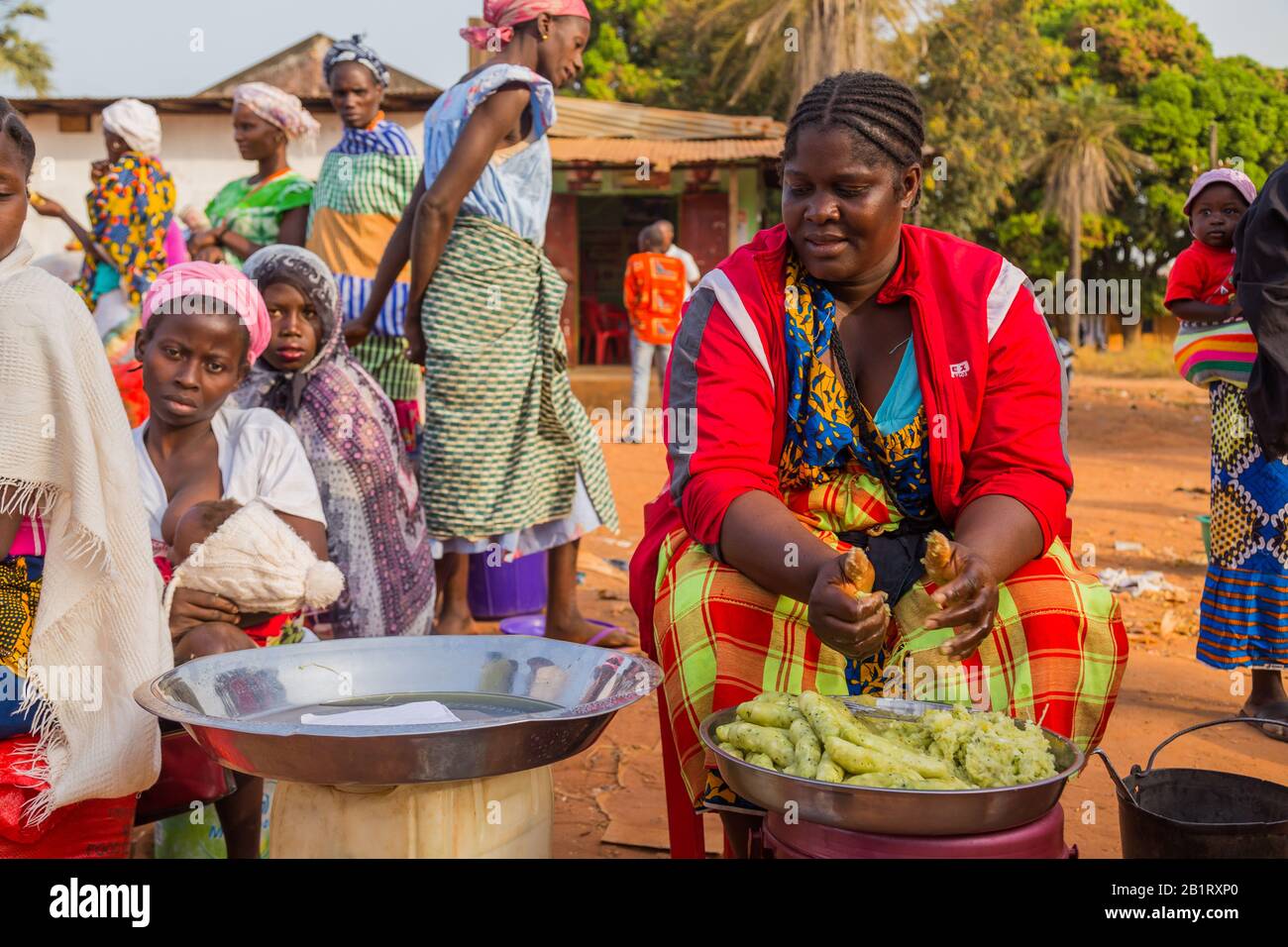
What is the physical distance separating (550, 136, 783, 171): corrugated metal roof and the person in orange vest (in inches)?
102

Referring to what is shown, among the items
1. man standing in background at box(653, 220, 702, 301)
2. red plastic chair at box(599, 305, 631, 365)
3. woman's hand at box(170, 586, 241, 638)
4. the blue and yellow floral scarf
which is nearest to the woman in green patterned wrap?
woman's hand at box(170, 586, 241, 638)

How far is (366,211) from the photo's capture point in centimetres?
522

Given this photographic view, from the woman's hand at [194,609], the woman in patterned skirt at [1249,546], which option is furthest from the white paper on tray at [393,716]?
the woman in patterned skirt at [1249,546]

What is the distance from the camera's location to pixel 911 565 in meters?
2.52

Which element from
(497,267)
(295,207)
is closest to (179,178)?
(295,207)

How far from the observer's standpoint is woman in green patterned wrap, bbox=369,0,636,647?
4371mm

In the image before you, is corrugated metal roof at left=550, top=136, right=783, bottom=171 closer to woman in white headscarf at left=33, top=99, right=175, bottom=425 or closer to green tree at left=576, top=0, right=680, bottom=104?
green tree at left=576, top=0, right=680, bottom=104

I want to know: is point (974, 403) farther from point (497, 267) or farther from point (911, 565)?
point (497, 267)

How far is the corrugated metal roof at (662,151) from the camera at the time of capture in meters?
14.9

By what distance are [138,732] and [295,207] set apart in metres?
3.80

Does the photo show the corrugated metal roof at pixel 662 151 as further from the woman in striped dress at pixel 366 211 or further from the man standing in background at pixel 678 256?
the woman in striped dress at pixel 366 211

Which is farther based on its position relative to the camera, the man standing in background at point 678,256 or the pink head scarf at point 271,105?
the man standing in background at point 678,256

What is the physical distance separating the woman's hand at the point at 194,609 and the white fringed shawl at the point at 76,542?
1.29 feet

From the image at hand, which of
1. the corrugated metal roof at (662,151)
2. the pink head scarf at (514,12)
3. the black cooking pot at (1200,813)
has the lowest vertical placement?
the black cooking pot at (1200,813)
